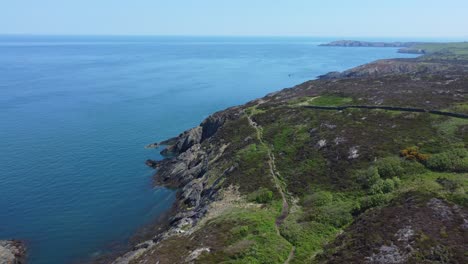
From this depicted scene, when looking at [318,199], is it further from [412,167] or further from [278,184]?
[412,167]

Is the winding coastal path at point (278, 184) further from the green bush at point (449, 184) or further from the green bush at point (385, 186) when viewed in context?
the green bush at point (449, 184)

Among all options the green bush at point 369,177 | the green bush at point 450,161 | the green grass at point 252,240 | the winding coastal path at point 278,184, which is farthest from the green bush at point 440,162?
the green grass at point 252,240

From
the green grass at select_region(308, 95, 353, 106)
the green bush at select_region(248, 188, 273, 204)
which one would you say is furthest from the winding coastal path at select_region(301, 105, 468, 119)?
the green bush at select_region(248, 188, 273, 204)

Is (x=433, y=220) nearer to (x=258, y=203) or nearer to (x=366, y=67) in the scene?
(x=258, y=203)

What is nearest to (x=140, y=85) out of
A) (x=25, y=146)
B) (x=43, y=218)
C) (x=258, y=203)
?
(x=25, y=146)

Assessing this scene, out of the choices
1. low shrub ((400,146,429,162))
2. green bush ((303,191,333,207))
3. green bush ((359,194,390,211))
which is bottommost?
green bush ((303,191,333,207))

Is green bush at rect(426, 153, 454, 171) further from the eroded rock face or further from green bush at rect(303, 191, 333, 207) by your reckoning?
the eroded rock face
